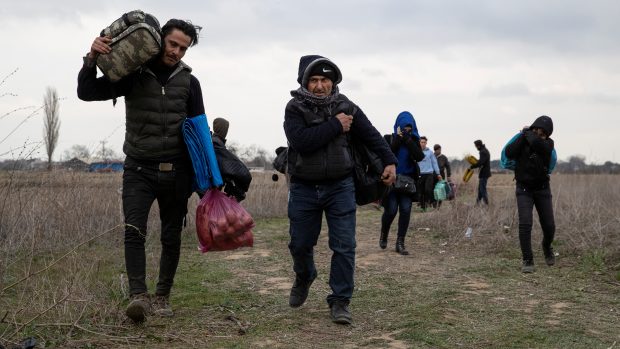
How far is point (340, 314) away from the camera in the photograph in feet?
14.8

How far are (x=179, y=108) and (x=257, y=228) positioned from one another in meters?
7.71

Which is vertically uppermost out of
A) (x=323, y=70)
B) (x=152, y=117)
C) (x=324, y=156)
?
(x=323, y=70)

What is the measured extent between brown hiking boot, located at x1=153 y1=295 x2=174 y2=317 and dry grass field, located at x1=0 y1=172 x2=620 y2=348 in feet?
0.35

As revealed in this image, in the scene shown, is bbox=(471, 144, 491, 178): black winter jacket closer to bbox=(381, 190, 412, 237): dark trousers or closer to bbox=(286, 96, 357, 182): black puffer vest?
bbox=(381, 190, 412, 237): dark trousers

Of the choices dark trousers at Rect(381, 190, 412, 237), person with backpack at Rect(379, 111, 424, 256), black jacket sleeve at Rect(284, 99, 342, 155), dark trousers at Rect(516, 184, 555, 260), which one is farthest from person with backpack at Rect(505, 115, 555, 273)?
black jacket sleeve at Rect(284, 99, 342, 155)

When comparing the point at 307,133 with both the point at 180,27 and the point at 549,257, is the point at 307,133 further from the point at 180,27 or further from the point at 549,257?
the point at 549,257

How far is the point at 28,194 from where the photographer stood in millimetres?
6844

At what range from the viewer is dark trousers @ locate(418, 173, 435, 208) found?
43.4 feet

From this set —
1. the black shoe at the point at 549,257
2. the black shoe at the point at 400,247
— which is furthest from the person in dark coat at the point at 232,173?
the black shoe at the point at 549,257

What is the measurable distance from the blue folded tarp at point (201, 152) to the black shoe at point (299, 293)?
3.30 feet

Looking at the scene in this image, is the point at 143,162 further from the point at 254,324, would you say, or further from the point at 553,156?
the point at 553,156

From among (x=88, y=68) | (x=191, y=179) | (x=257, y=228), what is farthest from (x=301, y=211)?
(x=257, y=228)

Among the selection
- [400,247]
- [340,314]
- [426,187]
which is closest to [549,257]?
[400,247]

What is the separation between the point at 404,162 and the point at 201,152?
14.7 feet
